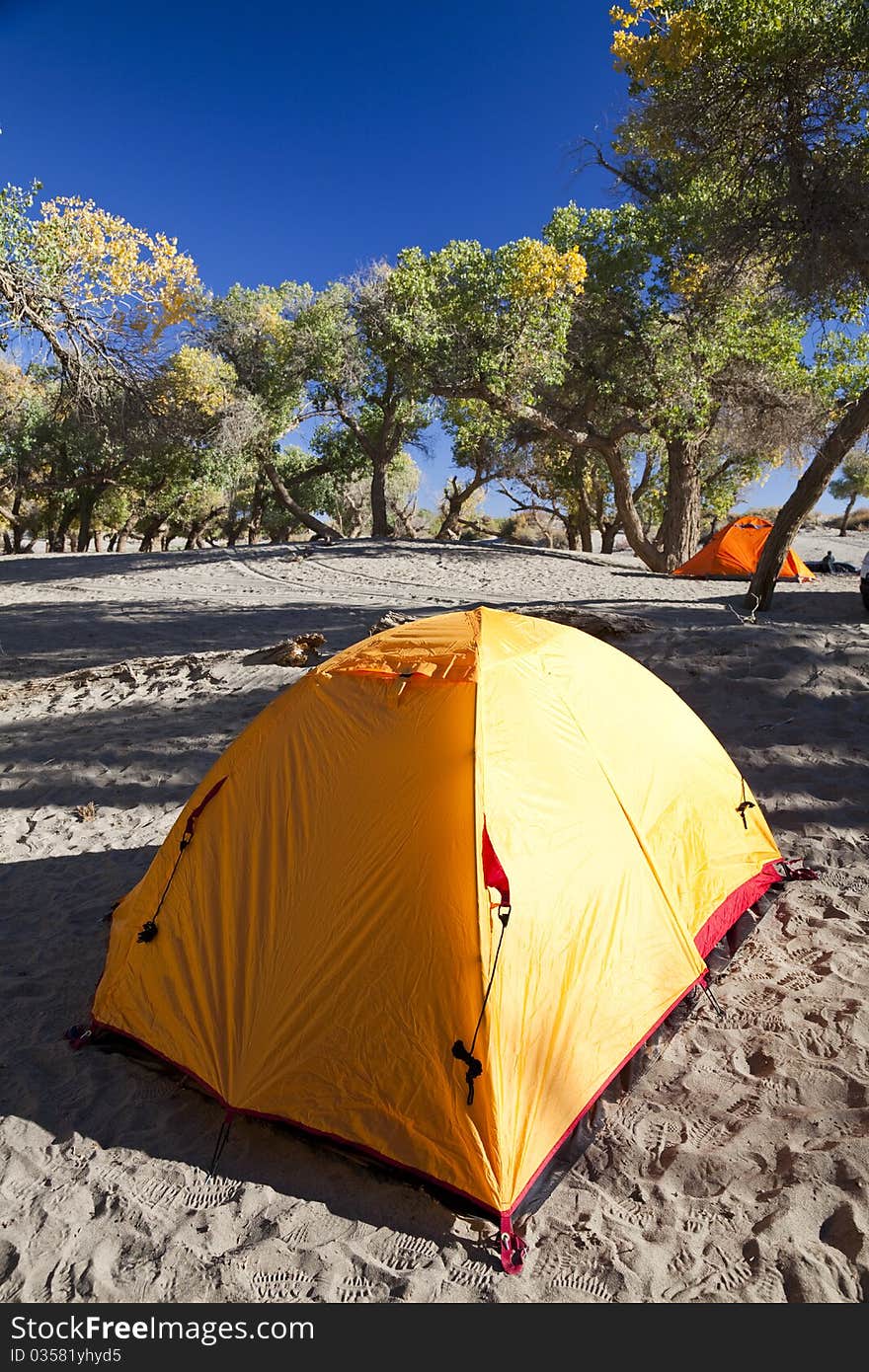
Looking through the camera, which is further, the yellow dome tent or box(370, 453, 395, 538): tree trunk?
box(370, 453, 395, 538): tree trunk

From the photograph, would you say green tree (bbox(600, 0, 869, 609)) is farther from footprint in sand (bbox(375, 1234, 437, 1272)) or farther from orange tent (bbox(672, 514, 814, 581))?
footprint in sand (bbox(375, 1234, 437, 1272))

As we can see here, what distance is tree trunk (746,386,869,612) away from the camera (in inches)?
392

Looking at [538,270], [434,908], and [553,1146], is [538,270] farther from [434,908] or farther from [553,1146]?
[553,1146]

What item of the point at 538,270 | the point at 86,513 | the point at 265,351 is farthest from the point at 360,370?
the point at 86,513

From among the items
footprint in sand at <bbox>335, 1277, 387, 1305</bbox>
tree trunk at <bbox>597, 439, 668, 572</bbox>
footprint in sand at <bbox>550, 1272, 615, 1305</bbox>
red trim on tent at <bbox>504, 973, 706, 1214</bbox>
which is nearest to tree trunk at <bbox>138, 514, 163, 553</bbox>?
tree trunk at <bbox>597, 439, 668, 572</bbox>

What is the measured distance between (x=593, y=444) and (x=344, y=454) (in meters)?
15.6

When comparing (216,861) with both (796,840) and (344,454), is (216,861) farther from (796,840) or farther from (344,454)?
(344,454)

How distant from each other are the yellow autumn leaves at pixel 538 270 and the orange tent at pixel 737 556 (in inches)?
288

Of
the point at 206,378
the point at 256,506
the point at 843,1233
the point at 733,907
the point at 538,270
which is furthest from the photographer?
the point at 256,506

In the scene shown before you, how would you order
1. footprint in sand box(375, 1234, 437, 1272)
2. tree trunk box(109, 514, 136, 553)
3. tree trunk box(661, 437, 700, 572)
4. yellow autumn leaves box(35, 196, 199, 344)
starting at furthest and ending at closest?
tree trunk box(109, 514, 136, 553) → tree trunk box(661, 437, 700, 572) → yellow autumn leaves box(35, 196, 199, 344) → footprint in sand box(375, 1234, 437, 1272)

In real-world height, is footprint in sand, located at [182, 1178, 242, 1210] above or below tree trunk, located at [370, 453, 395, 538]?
below

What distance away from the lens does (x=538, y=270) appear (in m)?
17.4

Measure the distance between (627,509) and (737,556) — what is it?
3592 millimetres

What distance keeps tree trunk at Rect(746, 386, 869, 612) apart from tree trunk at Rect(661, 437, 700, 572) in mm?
8847
